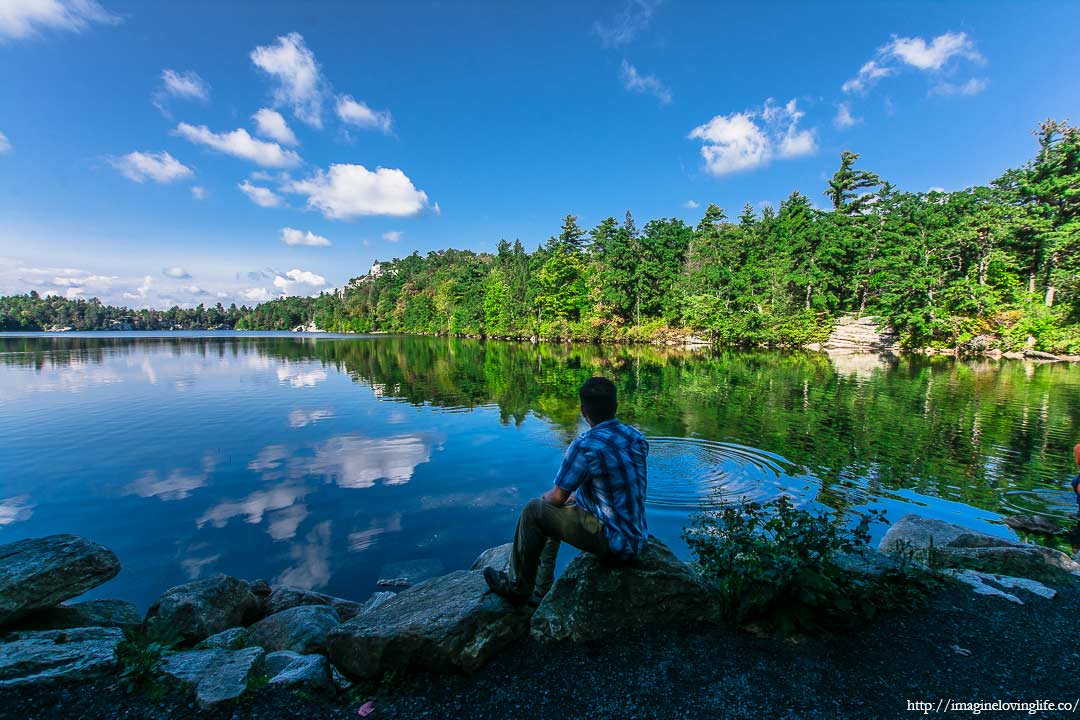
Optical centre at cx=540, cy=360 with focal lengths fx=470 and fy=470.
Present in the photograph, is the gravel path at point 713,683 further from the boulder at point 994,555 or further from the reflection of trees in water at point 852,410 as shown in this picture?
the reflection of trees in water at point 852,410

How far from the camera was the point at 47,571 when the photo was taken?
15.8 feet

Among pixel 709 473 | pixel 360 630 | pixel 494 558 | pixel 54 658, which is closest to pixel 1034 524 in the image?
pixel 709 473

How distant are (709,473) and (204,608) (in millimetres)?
9832

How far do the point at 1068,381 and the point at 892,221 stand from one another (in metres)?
29.1

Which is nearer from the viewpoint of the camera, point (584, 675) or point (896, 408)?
point (584, 675)

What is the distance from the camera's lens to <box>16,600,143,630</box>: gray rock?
191 inches

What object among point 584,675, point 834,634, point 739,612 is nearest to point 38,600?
point 584,675

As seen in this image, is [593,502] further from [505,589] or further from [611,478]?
[505,589]

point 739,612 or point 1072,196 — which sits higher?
point 1072,196

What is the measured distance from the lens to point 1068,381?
25.2 metres

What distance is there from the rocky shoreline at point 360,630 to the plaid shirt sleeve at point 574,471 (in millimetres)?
900

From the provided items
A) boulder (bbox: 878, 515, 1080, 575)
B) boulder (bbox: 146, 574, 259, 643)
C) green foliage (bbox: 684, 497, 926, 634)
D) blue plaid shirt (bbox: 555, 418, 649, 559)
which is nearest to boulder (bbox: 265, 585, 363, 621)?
boulder (bbox: 146, 574, 259, 643)

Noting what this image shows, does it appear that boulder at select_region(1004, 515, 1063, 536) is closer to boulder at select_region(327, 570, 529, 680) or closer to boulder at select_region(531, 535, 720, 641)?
boulder at select_region(531, 535, 720, 641)

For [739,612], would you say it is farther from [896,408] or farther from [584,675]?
[896,408]
